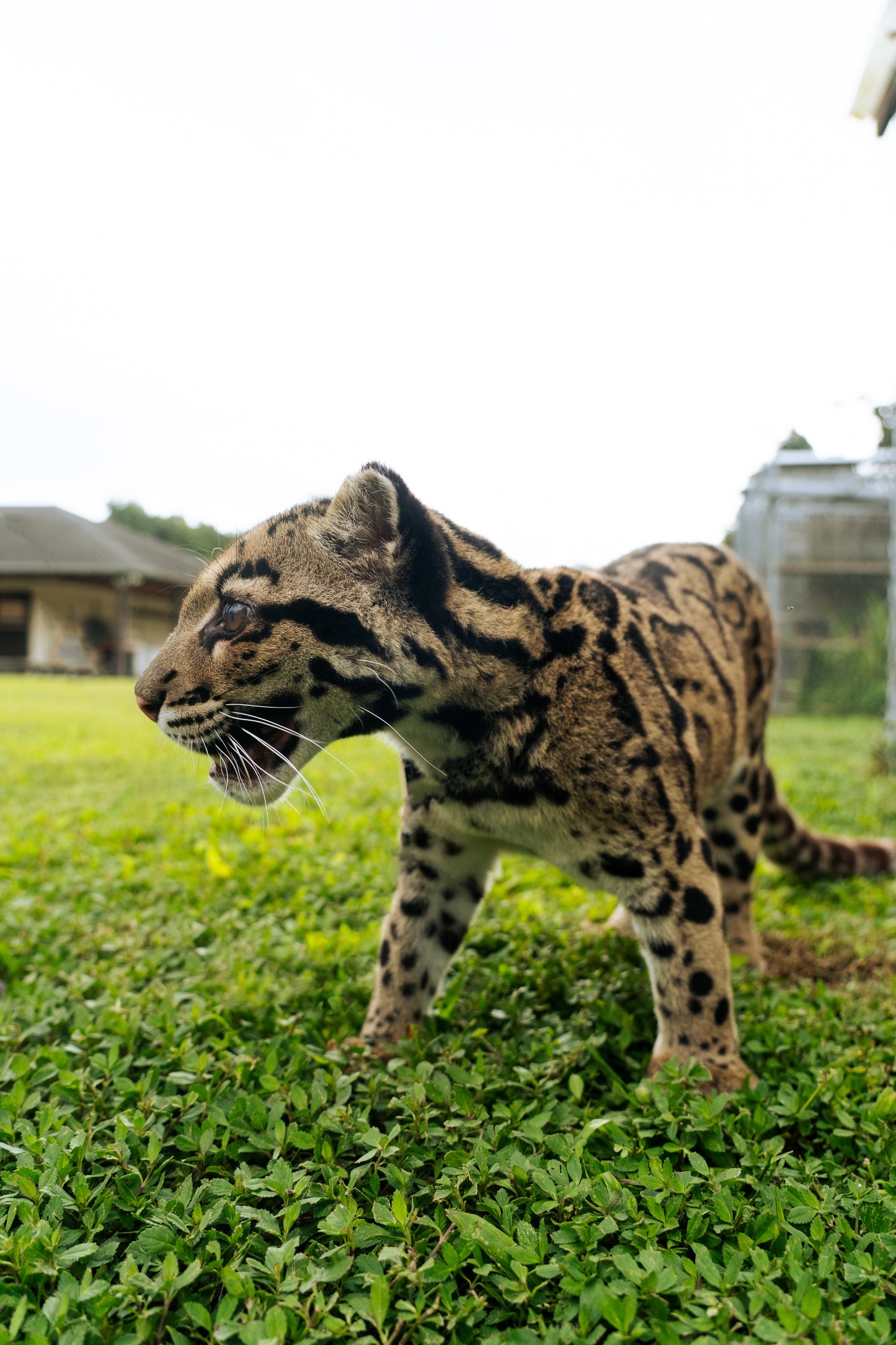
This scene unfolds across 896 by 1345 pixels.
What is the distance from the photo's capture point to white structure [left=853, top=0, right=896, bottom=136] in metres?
3.94

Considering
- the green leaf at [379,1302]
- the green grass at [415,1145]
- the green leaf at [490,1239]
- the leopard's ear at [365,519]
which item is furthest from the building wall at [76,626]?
the green leaf at [379,1302]

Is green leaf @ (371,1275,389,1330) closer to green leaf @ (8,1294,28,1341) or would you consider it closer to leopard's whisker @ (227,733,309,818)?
green leaf @ (8,1294,28,1341)

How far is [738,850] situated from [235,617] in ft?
7.93

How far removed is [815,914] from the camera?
4555 mm

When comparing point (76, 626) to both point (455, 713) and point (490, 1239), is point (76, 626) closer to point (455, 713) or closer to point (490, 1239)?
point (455, 713)

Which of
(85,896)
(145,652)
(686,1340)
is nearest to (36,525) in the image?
(145,652)

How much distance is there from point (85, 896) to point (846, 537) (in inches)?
535

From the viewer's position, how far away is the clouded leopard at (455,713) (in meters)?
2.38

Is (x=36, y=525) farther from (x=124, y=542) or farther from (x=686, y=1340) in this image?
(x=686, y=1340)

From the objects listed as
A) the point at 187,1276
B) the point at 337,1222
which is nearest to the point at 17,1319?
the point at 187,1276

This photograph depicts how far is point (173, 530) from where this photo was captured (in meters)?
7.98

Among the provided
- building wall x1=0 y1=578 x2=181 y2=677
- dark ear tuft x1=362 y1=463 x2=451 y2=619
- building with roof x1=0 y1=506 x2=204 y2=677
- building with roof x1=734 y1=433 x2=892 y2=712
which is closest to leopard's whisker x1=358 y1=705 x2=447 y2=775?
dark ear tuft x1=362 y1=463 x2=451 y2=619

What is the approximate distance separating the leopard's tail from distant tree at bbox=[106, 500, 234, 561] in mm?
2768

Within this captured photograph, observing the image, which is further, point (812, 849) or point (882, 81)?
point (812, 849)
